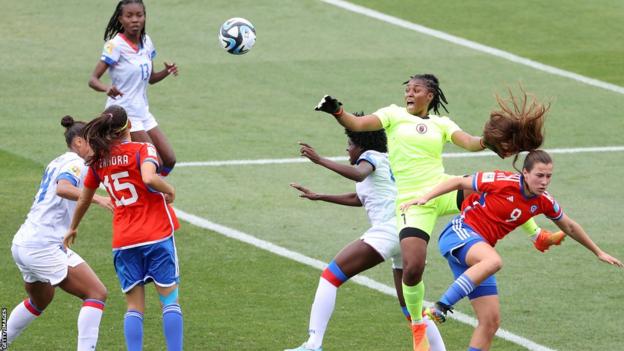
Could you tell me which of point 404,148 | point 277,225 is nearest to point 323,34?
point 277,225

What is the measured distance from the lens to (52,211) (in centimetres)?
1101

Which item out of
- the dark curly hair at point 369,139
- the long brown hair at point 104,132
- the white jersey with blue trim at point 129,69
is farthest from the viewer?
the white jersey with blue trim at point 129,69

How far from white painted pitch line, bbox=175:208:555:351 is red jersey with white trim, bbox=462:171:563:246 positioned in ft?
5.56

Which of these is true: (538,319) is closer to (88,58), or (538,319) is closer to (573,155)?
(573,155)

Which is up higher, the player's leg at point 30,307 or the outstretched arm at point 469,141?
the outstretched arm at point 469,141

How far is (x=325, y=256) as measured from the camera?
15.0 m

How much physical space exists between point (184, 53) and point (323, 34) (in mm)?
3090

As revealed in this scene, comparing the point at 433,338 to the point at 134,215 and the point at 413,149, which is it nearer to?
the point at 413,149

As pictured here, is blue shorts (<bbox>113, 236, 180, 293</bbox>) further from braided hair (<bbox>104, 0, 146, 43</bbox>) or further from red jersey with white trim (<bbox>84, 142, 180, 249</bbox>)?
braided hair (<bbox>104, 0, 146, 43</bbox>)

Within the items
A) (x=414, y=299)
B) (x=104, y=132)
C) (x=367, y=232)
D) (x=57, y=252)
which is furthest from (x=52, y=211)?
(x=414, y=299)

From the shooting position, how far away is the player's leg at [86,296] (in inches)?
415

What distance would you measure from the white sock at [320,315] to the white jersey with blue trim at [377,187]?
0.81 metres

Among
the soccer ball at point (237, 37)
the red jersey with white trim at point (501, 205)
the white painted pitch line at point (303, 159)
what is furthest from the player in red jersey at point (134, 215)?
the white painted pitch line at point (303, 159)

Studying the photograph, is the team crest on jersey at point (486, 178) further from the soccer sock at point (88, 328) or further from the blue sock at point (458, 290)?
the soccer sock at point (88, 328)
